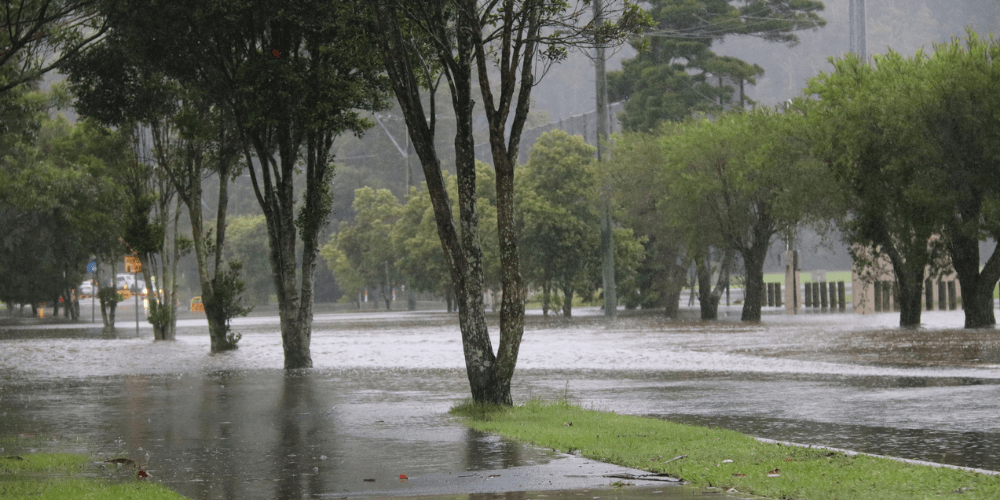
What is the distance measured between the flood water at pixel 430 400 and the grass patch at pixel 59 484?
1.29 feet

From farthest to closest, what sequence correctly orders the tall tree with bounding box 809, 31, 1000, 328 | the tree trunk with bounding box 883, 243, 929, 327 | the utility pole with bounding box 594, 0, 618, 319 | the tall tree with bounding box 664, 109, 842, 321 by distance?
the utility pole with bounding box 594, 0, 618, 319
the tall tree with bounding box 664, 109, 842, 321
the tree trunk with bounding box 883, 243, 929, 327
the tall tree with bounding box 809, 31, 1000, 328

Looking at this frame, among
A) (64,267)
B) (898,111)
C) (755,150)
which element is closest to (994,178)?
(898,111)

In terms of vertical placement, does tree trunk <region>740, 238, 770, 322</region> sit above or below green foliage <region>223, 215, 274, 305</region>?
below

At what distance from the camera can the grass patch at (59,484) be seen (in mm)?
7734

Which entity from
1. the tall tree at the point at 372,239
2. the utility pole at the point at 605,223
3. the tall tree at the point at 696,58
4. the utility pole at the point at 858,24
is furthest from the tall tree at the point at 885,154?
the tall tree at the point at 372,239

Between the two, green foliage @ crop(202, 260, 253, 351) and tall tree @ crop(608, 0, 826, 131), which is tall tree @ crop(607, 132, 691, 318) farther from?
green foliage @ crop(202, 260, 253, 351)

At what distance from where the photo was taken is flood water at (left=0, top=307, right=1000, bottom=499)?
31.5 ft

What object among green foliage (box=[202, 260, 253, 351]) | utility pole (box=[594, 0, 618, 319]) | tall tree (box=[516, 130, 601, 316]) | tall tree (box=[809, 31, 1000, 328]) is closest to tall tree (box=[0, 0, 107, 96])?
green foliage (box=[202, 260, 253, 351])

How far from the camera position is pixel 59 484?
27.3 ft

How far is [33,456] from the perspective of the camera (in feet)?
32.7

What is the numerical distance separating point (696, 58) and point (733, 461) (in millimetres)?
57810

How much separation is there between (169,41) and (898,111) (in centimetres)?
1834

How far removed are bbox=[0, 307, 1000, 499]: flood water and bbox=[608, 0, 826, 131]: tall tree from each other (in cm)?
3192

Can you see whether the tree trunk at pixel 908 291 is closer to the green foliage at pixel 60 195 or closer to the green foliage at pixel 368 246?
the green foliage at pixel 60 195
